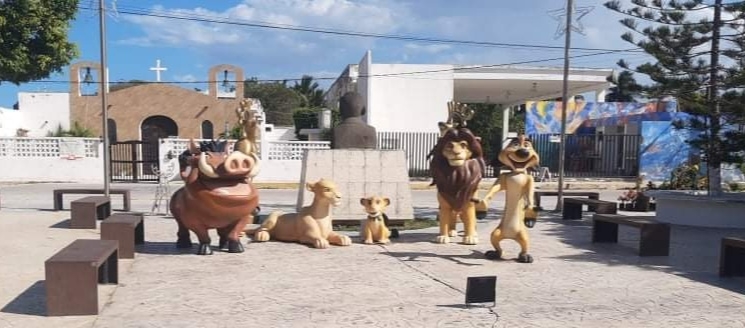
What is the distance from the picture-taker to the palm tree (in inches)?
1957

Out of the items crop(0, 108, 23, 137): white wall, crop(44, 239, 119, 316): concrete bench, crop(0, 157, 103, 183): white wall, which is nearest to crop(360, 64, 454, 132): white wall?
crop(0, 157, 103, 183): white wall

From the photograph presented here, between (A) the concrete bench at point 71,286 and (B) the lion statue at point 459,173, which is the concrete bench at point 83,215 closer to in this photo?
(A) the concrete bench at point 71,286

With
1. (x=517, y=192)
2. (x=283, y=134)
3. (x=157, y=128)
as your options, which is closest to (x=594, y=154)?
(x=283, y=134)

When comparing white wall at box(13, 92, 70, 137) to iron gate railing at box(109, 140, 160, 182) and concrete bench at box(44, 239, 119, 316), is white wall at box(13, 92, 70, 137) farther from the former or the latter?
concrete bench at box(44, 239, 119, 316)

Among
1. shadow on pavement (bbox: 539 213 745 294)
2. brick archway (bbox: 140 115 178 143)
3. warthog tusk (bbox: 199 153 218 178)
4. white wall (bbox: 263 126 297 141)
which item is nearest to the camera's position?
shadow on pavement (bbox: 539 213 745 294)

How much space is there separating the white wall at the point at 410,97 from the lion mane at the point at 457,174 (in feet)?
49.0

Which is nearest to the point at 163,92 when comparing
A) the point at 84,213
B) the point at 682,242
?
the point at 84,213

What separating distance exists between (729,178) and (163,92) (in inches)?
996

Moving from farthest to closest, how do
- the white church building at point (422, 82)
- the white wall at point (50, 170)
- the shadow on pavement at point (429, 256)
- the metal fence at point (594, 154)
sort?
the metal fence at point (594, 154), the white church building at point (422, 82), the white wall at point (50, 170), the shadow on pavement at point (429, 256)

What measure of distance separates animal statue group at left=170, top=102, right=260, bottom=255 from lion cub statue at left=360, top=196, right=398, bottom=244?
Answer: 1652 millimetres

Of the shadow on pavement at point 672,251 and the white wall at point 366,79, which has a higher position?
the white wall at point 366,79

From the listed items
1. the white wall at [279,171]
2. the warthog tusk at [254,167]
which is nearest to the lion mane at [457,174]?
the warthog tusk at [254,167]

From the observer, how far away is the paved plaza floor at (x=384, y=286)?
193 inches

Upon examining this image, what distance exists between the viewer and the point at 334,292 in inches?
225
